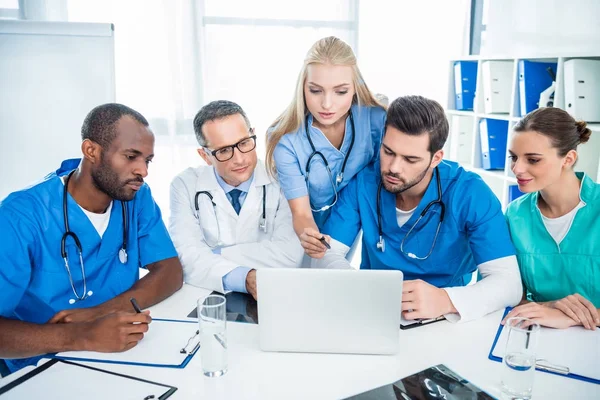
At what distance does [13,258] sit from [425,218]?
3.96 feet

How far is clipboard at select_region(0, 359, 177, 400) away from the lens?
90cm

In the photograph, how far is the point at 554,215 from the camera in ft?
4.75

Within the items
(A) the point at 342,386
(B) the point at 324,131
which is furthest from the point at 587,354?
(B) the point at 324,131

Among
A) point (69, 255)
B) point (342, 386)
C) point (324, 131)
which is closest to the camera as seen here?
point (342, 386)

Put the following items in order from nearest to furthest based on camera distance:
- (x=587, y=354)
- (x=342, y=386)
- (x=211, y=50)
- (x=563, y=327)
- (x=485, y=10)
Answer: (x=342, y=386), (x=587, y=354), (x=563, y=327), (x=211, y=50), (x=485, y=10)

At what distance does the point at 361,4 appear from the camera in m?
3.41

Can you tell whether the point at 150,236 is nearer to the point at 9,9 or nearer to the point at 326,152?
the point at 326,152

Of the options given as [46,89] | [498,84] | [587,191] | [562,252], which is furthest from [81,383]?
[498,84]

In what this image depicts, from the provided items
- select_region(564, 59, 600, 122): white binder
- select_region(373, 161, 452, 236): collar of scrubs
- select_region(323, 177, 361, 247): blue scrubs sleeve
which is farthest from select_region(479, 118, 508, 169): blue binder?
select_region(323, 177, 361, 247): blue scrubs sleeve

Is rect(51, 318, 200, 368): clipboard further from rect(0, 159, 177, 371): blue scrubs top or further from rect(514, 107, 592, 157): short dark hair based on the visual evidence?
rect(514, 107, 592, 157): short dark hair

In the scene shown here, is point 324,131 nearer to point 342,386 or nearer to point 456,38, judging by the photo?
point 342,386

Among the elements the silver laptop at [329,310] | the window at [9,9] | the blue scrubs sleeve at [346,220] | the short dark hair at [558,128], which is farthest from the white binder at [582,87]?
the window at [9,9]

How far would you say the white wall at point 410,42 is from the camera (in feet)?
11.4

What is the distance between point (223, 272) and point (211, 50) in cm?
222
